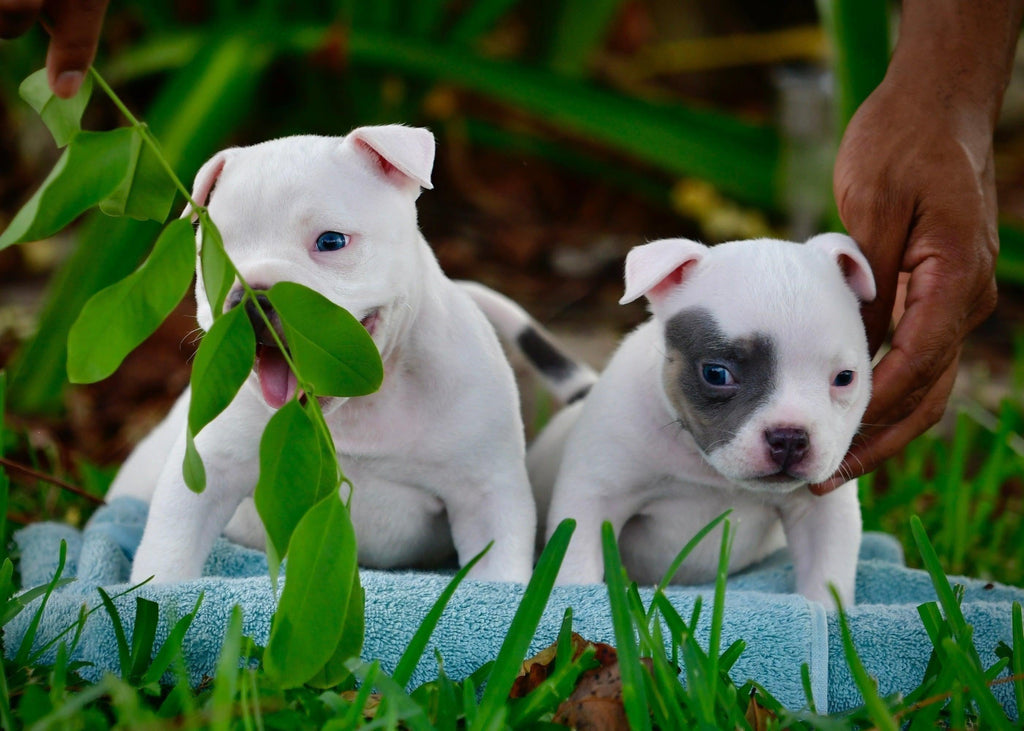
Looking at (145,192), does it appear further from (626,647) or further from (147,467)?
(147,467)

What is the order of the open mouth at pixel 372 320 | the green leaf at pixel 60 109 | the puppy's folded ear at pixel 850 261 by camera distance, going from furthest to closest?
the puppy's folded ear at pixel 850 261 → the open mouth at pixel 372 320 → the green leaf at pixel 60 109

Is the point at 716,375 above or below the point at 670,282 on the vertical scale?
below

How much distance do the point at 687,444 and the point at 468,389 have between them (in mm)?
562

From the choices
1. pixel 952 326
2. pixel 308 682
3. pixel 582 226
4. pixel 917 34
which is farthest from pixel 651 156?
pixel 308 682

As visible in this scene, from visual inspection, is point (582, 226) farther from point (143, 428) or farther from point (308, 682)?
point (308, 682)

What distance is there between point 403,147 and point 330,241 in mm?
253

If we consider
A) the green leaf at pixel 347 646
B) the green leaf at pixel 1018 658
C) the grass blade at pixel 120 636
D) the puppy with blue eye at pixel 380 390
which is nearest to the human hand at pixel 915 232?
the green leaf at pixel 1018 658

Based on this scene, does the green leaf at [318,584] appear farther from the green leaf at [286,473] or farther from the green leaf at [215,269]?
the green leaf at [215,269]

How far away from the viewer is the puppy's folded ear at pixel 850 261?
2.64 meters

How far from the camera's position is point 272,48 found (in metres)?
5.21

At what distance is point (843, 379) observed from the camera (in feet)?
8.36

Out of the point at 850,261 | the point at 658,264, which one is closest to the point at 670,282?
the point at 658,264

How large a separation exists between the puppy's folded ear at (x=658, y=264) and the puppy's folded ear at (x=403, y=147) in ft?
1.67

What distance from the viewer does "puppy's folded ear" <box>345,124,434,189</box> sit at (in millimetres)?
2373
